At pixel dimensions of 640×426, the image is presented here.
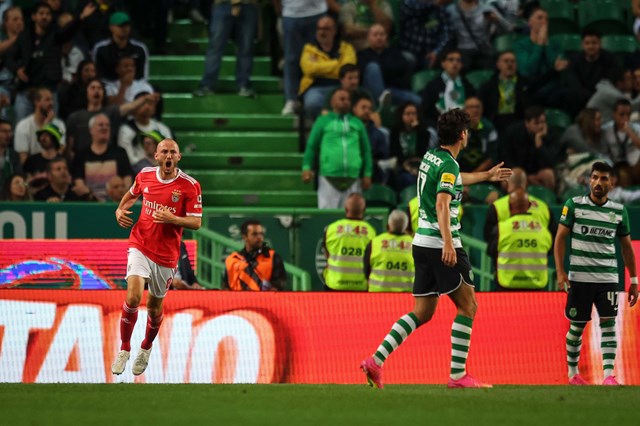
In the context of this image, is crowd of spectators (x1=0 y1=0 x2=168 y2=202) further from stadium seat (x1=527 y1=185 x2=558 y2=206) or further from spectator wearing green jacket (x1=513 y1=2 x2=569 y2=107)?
spectator wearing green jacket (x1=513 y1=2 x2=569 y2=107)

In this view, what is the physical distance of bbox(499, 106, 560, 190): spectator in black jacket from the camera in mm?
17641

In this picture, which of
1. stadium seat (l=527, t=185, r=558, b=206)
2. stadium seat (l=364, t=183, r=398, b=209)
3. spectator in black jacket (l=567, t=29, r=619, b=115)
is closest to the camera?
stadium seat (l=364, t=183, r=398, b=209)

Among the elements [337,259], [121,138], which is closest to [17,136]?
[121,138]

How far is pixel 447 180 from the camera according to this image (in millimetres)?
10008

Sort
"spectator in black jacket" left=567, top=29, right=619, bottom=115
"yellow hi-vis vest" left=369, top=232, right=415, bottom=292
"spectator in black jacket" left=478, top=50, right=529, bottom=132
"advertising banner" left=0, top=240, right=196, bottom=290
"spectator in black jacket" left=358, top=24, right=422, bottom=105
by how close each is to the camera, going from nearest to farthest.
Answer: "advertising banner" left=0, top=240, right=196, bottom=290 < "yellow hi-vis vest" left=369, top=232, right=415, bottom=292 < "spectator in black jacket" left=478, top=50, right=529, bottom=132 < "spectator in black jacket" left=358, top=24, right=422, bottom=105 < "spectator in black jacket" left=567, top=29, right=619, bottom=115

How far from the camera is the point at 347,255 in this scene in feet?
50.0

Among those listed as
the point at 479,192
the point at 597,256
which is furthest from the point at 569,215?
the point at 479,192

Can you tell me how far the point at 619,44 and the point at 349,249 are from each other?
25.0ft

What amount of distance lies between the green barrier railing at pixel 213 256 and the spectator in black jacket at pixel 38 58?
3887mm

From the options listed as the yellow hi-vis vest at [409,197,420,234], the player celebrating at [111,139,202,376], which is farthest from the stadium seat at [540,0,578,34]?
the player celebrating at [111,139,202,376]

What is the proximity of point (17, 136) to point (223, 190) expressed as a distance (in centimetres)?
295

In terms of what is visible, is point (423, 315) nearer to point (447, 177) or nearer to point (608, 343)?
point (447, 177)

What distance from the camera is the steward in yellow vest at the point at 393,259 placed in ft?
48.2

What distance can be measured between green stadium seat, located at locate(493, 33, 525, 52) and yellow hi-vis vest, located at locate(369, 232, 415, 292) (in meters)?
6.24
